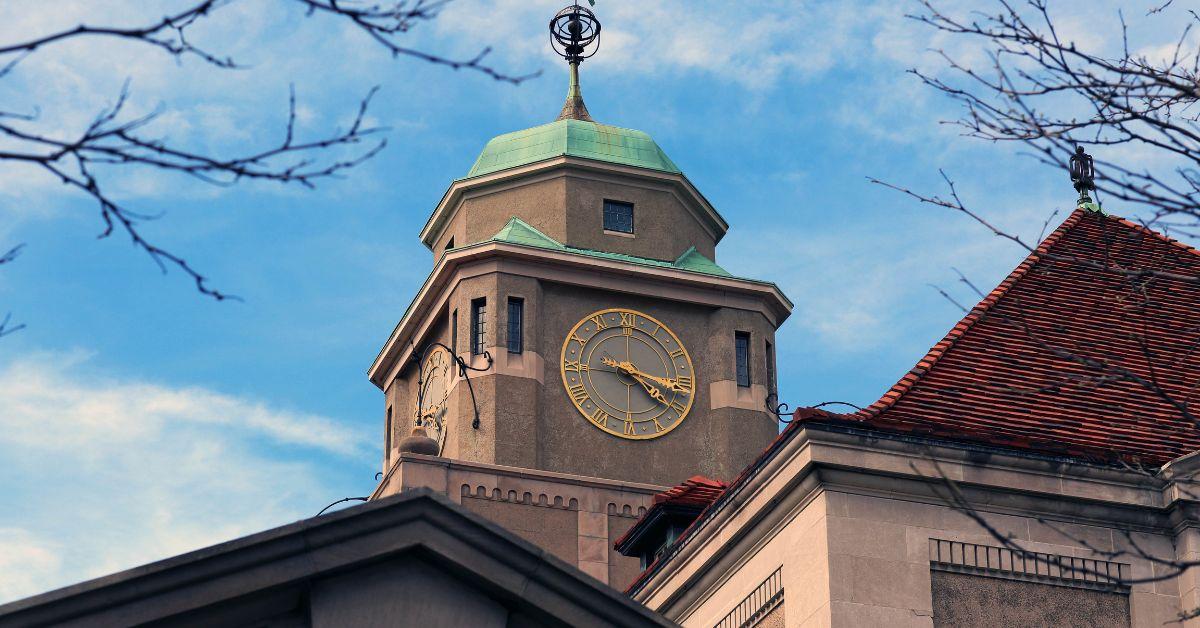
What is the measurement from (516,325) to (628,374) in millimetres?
2506

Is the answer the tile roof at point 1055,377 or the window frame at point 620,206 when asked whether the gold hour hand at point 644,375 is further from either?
the tile roof at point 1055,377

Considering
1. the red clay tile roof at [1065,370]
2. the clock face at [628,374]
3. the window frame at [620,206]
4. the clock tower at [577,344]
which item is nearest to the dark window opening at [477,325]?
the clock tower at [577,344]

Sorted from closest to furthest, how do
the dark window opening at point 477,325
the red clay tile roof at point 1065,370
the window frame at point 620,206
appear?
the red clay tile roof at point 1065,370 < the dark window opening at point 477,325 < the window frame at point 620,206

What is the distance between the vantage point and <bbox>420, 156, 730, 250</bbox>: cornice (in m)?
45.4

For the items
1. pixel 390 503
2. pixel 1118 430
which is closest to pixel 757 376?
pixel 1118 430

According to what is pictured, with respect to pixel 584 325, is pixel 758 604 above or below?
below

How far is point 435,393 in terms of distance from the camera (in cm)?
4459

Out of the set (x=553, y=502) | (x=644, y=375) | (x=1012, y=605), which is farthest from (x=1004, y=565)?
(x=644, y=375)

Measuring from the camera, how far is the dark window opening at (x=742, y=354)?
4450 cm

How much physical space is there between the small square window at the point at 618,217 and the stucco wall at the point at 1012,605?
80.3ft

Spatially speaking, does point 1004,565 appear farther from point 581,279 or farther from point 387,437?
point 387,437

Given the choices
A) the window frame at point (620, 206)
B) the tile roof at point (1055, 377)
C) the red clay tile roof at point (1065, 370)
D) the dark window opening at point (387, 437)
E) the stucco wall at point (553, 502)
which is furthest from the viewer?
the dark window opening at point (387, 437)

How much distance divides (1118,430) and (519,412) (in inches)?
810

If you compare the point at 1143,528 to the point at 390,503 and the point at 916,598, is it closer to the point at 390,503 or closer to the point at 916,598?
the point at 916,598
